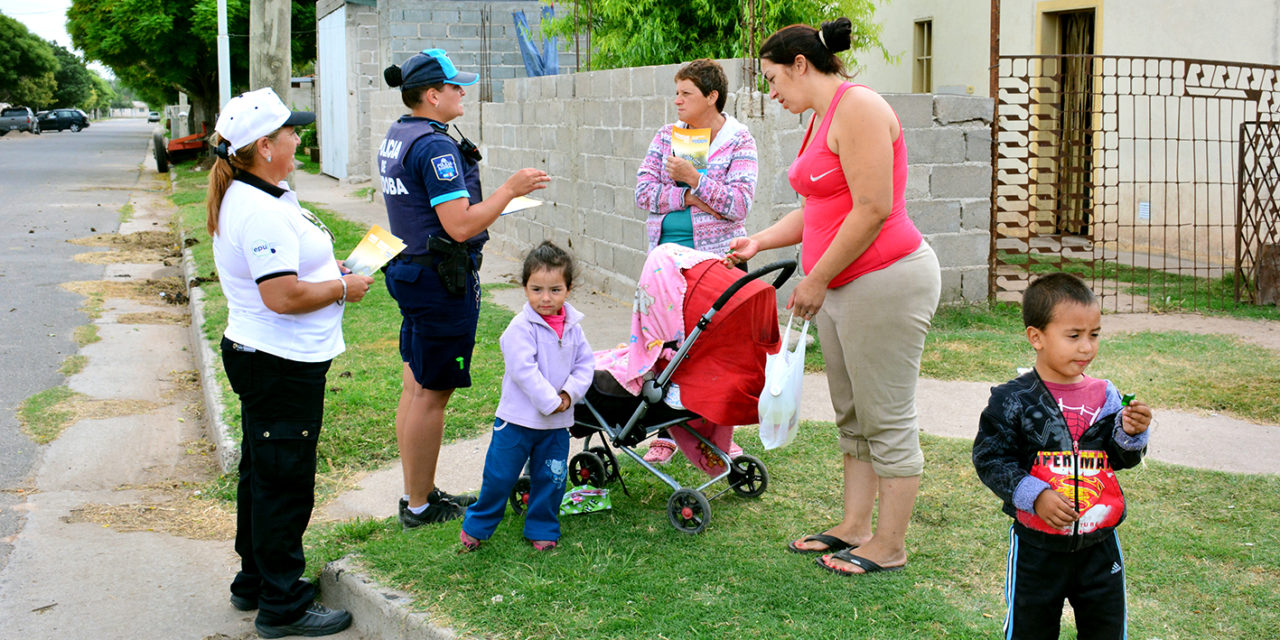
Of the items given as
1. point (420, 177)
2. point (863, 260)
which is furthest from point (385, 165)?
point (863, 260)

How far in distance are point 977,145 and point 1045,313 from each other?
20.4 feet

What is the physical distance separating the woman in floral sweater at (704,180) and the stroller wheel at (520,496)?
1425mm

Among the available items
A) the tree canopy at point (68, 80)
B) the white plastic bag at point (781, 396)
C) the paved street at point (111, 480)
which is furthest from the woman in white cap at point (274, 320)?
the tree canopy at point (68, 80)

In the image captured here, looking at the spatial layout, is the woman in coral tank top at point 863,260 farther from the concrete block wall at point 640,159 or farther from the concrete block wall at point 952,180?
the concrete block wall at point 952,180

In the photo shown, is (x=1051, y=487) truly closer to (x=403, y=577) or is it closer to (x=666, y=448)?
(x=403, y=577)

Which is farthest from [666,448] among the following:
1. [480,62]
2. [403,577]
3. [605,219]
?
[480,62]

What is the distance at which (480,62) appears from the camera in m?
21.0

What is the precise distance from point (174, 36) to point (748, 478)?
109 ft

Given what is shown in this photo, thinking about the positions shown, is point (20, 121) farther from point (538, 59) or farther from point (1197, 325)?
point (1197, 325)

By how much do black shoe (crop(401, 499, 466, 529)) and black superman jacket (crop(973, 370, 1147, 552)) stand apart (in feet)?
8.32

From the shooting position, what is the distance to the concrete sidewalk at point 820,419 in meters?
3.96

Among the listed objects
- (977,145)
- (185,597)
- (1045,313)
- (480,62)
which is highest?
(480,62)

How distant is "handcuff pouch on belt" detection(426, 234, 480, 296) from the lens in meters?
4.28

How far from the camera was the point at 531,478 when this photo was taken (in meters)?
4.26
